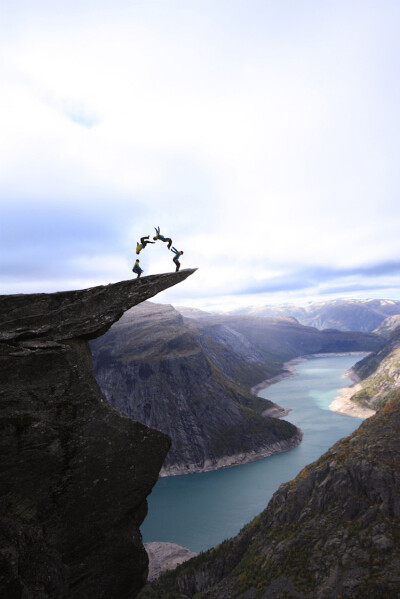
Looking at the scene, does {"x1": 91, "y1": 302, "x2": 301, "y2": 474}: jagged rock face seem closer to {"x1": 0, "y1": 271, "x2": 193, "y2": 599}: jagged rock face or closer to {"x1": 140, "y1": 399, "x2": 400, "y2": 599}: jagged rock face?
{"x1": 140, "y1": 399, "x2": 400, "y2": 599}: jagged rock face

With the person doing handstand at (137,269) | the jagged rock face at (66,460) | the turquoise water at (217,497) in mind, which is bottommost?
the turquoise water at (217,497)

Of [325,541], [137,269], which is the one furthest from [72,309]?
[325,541]

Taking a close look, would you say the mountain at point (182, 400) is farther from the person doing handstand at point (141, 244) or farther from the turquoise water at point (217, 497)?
the person doing handstand at point (141, 244)

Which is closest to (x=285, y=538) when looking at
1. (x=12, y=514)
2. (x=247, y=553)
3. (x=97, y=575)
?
(x=247, y=553)

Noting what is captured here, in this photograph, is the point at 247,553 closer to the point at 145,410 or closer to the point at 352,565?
the point at 352,565

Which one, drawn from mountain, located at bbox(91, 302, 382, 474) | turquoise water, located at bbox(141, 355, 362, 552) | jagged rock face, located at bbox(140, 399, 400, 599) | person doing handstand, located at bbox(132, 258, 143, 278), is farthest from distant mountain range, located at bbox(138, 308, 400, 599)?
mountain, located at bbox(91, 302, 382, 474)

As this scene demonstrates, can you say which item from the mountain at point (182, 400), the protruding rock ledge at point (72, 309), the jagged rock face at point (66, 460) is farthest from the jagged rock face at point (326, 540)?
the mountain at point (182, 400)
